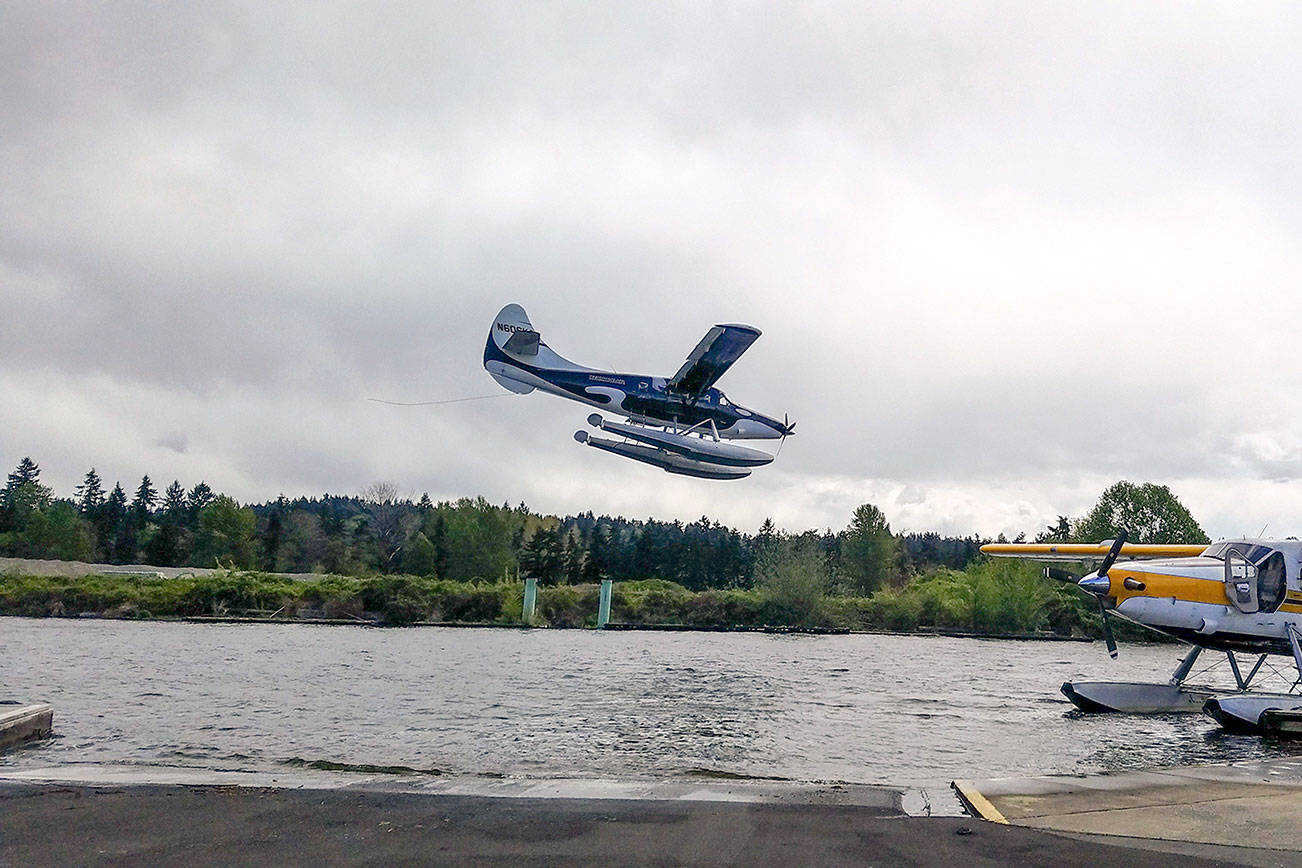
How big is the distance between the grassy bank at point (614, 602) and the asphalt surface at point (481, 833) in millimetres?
60072

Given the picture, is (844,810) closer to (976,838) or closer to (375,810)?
(976,838)

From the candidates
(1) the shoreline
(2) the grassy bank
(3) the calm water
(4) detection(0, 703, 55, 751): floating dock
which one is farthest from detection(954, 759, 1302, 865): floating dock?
(2) the grassy bank

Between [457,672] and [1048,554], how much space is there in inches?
690

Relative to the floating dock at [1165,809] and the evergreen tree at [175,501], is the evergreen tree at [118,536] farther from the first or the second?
the floating dock at [1165,809]

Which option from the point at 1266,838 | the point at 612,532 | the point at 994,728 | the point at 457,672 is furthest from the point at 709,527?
the point at 1266,838

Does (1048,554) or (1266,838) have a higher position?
(1048,554)

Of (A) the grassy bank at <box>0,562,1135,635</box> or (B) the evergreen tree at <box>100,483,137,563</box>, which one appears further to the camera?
(B) the evergreen tree at <box>100,483,137,563</box>

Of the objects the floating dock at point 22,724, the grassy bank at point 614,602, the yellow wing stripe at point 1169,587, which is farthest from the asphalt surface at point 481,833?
the grassy bank at point 614,602

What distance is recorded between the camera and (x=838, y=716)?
19.0 m

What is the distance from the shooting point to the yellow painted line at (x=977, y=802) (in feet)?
25.0

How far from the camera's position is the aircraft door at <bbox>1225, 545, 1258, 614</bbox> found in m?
18.7

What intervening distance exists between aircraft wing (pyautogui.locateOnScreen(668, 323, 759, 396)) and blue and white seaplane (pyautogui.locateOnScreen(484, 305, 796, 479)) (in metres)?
0.03

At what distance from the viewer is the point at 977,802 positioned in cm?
820

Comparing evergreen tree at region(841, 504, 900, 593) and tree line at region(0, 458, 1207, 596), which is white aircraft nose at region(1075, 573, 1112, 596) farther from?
evergreen tree at region(841, 504, 900, 593)
